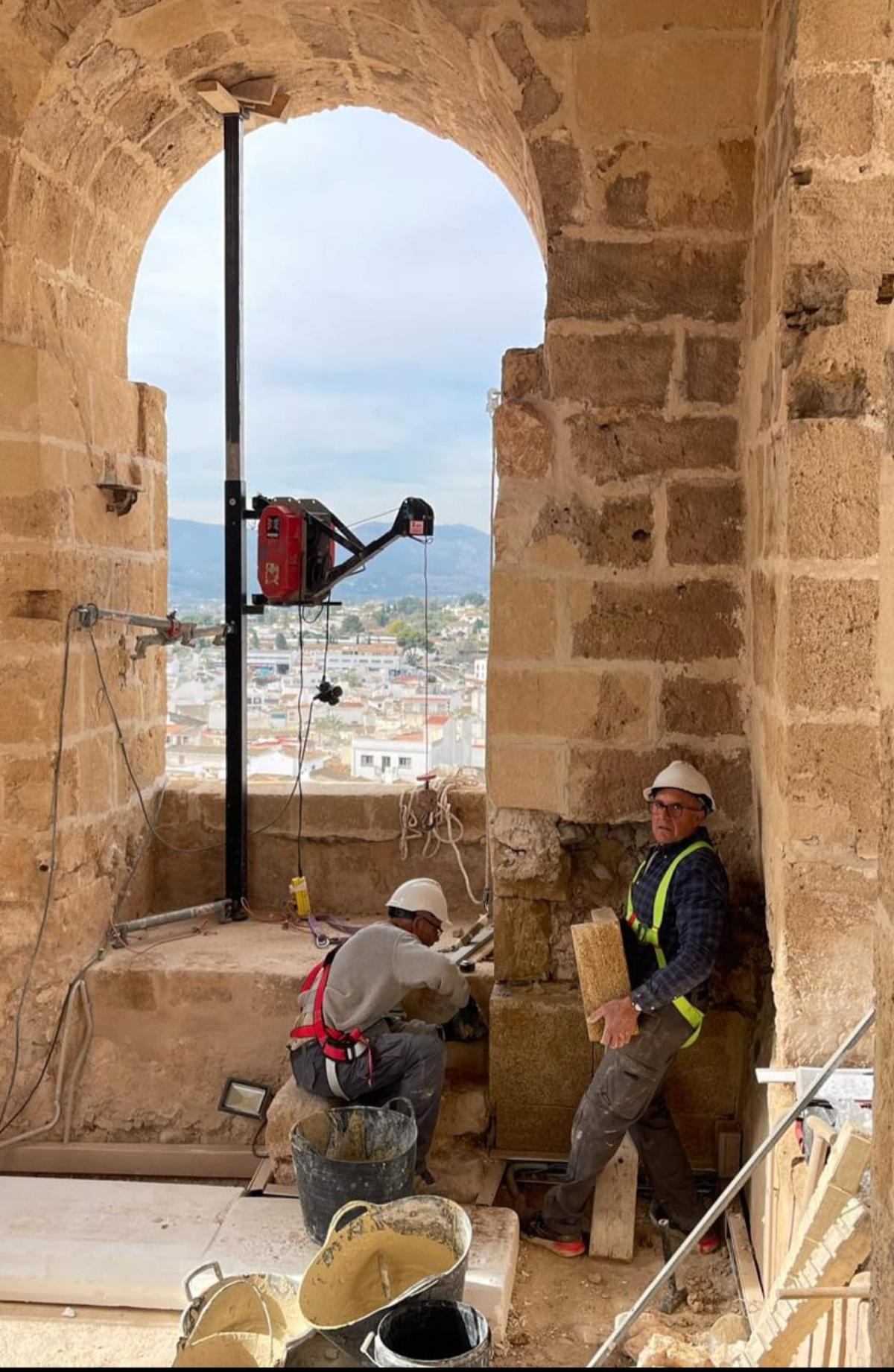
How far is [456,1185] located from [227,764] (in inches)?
77.2

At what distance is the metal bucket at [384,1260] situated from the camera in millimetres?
2961

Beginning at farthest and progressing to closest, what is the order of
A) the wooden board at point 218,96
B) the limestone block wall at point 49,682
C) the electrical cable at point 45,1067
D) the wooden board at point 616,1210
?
1. the wooden board at point 218,96
2. the electrical cable at point 45,1067
3. the limestone block wall at point 49,682
4. the wooden board at point 616,1210

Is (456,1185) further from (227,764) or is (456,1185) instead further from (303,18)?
(303,18)

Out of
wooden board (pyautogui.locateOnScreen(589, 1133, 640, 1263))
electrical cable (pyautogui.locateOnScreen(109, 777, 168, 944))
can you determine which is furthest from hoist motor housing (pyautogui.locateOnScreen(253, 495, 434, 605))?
wooden board (pyautogui.locateOnScreen(589, 1133, 640, 1263))

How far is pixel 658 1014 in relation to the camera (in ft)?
12.3

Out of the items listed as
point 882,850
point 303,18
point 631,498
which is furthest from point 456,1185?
point 303,18

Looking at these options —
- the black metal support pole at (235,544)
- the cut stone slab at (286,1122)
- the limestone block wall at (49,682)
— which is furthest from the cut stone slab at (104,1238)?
the black metal support pole at (235,544)

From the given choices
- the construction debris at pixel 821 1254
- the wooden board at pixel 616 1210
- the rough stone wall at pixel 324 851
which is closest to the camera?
the construction debris at pixel 821 1254

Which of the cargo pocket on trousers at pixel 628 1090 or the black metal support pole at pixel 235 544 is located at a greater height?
the black metal support pole at pixel 235 544

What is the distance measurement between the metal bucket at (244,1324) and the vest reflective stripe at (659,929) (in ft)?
4.47

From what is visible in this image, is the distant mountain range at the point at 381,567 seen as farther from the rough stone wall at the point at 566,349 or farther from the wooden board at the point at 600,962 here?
the wooden board at the point at 600,962

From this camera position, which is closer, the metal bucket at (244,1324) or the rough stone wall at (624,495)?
the metal bucket at (244,1324)

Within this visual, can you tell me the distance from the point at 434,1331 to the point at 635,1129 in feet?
4.31

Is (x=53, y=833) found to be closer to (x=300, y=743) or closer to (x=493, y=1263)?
(x=300, y=743)
